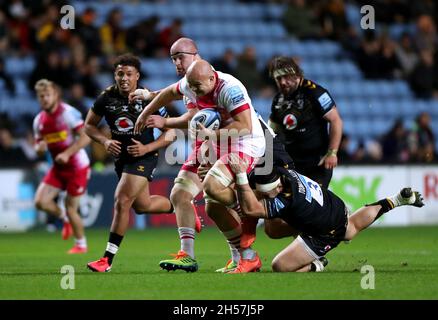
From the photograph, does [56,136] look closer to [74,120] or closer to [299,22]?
[74,120]

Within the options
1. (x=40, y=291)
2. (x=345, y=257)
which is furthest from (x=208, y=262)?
(x=40, y=291)

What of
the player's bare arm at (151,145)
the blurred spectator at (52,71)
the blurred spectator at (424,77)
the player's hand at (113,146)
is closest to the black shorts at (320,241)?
the player's bare arm at (151,145)

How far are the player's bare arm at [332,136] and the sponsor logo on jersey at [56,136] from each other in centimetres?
455

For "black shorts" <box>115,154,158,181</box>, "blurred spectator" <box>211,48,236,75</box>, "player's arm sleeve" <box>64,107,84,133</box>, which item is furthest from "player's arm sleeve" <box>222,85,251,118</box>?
"blurred spectator" <box>211,48,236,75</box>

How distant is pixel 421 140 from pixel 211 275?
1185cm

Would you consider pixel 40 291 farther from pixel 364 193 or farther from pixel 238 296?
pixel 364 193

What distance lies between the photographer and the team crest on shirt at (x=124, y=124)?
1026 cm

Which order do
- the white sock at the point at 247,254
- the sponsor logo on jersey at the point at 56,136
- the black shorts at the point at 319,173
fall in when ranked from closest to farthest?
the white sock at the point at 247,254
the black shorts at the point at 319,173
the sponsor logo on jersey at the point at 56,136

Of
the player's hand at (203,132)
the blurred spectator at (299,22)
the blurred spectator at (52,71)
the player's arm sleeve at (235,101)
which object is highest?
the blurred spectator at (299,22)

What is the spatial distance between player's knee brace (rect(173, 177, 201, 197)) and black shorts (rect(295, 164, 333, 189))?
194cm

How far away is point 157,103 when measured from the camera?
9.58m

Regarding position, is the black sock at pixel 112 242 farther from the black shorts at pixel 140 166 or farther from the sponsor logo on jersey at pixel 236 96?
the sponsor logo on jersey at pixel 236 96

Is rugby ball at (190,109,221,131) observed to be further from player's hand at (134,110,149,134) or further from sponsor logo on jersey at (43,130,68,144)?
sponsor logo on jersey at (43,130,68,144)

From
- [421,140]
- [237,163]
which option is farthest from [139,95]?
[421,140]
